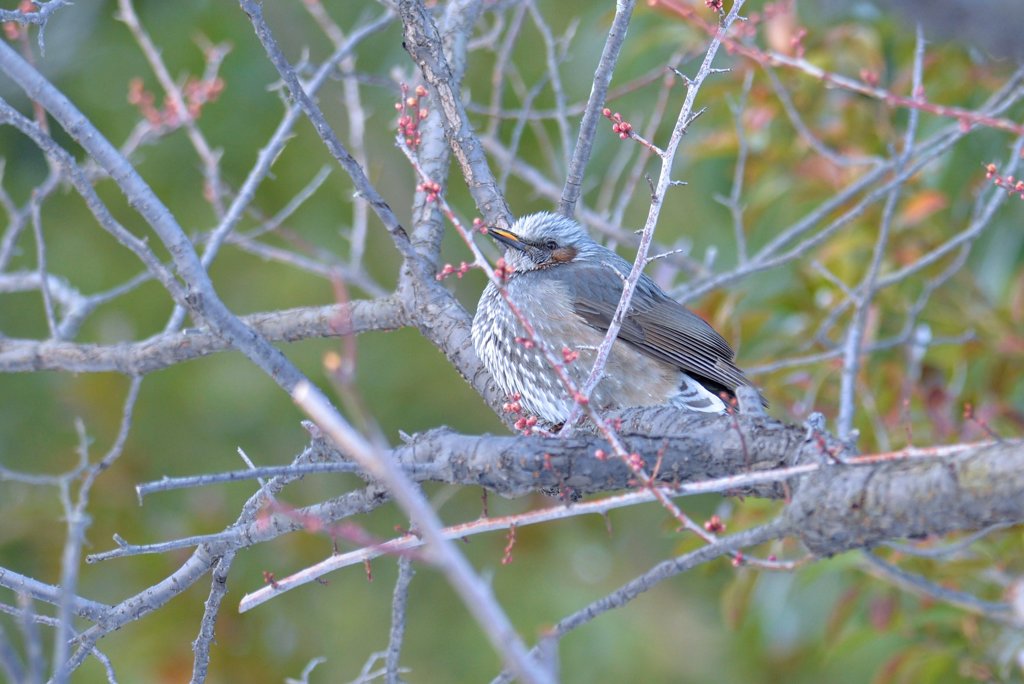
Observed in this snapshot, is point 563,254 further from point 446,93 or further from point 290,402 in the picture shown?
point 290,402

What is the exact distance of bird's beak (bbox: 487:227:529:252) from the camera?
4211mm

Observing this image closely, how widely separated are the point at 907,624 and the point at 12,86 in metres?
5.89

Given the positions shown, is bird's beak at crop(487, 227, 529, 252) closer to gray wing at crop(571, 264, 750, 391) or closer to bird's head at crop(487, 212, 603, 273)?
bird's head at crop(487, 212, 603, 273)

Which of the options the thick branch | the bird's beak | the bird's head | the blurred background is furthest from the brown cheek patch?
the thick branch

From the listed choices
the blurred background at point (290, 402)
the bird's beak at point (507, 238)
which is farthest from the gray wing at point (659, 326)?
the blurred background at point (290, 402)

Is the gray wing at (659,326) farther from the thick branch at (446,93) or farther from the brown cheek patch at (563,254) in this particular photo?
the thick branch at (446,93)

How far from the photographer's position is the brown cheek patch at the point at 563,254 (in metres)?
4.89

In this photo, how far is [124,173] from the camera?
2387mm

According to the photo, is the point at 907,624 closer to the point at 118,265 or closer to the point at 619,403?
the point at 619,403

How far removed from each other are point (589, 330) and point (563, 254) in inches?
17.9

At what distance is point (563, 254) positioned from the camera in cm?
491

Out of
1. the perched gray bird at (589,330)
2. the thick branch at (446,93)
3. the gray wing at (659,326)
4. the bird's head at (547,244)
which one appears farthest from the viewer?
the bird's head at (547,244)

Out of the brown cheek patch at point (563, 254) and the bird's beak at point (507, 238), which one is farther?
the brown cheek patch at point (563, 254)

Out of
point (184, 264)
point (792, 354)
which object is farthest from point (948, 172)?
point (184, 264)
